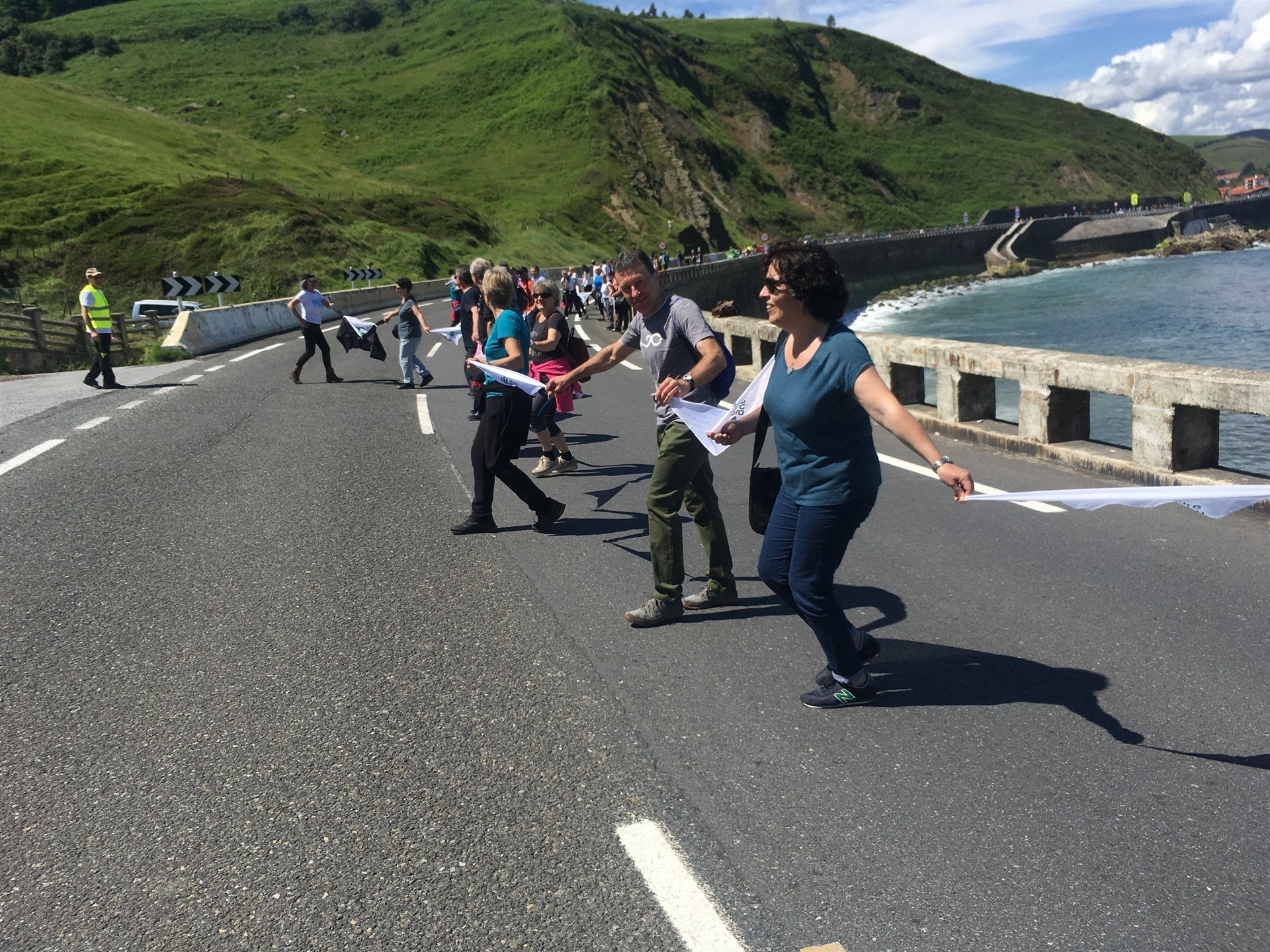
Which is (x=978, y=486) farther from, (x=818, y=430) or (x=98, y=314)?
(x=98, y=314)

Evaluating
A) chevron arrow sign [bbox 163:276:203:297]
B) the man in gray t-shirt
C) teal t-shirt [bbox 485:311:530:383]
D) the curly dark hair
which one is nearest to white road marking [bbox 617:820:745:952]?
the curly dark hair

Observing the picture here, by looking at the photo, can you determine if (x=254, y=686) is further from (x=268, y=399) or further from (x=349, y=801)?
(x=268, y=399)

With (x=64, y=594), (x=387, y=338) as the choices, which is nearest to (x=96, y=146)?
(x=387, y=338)

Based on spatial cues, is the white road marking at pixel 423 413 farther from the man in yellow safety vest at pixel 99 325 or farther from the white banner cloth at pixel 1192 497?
the white banner cloth at pixel 1192 497

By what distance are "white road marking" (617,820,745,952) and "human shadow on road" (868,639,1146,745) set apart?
140cm

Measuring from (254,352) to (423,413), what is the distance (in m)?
11.0

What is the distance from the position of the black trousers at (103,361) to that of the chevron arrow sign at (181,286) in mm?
12643

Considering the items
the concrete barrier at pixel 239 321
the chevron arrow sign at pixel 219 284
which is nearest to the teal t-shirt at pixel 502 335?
the concrete barrier at pixel 239 321

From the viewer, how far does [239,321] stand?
89.9ft

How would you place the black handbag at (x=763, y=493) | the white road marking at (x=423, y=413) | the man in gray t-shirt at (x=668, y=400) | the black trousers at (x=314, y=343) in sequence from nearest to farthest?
the black handbag at (x=763, y=493) < the man in gray t-shirt at (x=668, y=400) < the white road marking at (x=423, y=413) < the black trousers at (x=314, y=343)

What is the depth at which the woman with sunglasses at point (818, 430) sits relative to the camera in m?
3.93

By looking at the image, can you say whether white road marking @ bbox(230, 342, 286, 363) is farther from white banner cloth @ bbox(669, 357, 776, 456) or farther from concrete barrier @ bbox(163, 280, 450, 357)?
white banner cloth @ bbox(669, 357, 776, 456)

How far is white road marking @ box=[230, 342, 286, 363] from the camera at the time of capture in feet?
70.1

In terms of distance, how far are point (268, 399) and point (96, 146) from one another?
6213 cm
